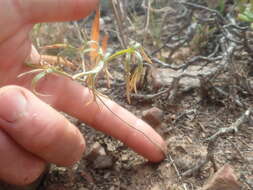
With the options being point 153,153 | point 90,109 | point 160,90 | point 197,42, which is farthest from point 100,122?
point 197,42

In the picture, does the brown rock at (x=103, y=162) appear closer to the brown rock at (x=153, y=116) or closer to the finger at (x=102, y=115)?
the finger at (x=102, y=115)

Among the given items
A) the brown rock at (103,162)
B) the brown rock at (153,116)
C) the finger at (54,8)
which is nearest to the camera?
the finger at (54,8)

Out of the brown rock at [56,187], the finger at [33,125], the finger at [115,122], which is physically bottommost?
the brown rock at [56,187]

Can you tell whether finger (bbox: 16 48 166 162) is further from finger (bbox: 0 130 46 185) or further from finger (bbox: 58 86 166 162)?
finger (bbox: 0 130 46 185)

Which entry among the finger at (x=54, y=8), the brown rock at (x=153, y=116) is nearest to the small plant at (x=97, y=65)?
the finger at (x=54, y=8)

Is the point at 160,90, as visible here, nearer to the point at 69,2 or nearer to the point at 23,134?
the point at 69,2

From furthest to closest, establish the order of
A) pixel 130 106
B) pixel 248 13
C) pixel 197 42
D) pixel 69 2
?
pixel 197 42 → pixel 130 106 → pixel 248 13 → pixel 69 2
